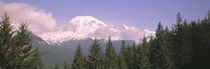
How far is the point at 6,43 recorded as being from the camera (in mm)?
28094

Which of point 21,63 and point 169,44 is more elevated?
point 169,44

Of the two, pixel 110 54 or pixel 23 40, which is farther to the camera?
pixel 110 54

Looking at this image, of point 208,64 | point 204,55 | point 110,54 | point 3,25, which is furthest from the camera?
point 110,54

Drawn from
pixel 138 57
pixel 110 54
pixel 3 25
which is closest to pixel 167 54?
pixel 138 57

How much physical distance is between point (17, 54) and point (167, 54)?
33056mm

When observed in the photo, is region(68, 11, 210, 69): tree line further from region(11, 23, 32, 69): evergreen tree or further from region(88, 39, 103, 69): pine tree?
region(11, 23, 32, 69): evergreen tree

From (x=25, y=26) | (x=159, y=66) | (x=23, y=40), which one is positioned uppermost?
(x=25, y=26)

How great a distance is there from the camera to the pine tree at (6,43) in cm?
2745

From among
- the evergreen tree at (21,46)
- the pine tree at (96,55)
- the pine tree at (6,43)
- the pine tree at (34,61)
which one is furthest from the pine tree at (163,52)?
the pine tree at (6,43)

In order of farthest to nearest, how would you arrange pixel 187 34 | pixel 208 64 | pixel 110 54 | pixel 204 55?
pixel 110 54, pixel 187 34, pixel 204 55, pixel 208 64

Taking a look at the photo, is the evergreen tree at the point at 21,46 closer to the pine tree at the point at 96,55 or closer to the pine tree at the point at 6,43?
the pine tree at the point at 6,43

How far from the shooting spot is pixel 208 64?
46469 mm

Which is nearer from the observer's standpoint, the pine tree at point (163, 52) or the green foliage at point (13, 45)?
the green foliage at point (13, 45)

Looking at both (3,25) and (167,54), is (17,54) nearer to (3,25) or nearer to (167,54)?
(3,25)
